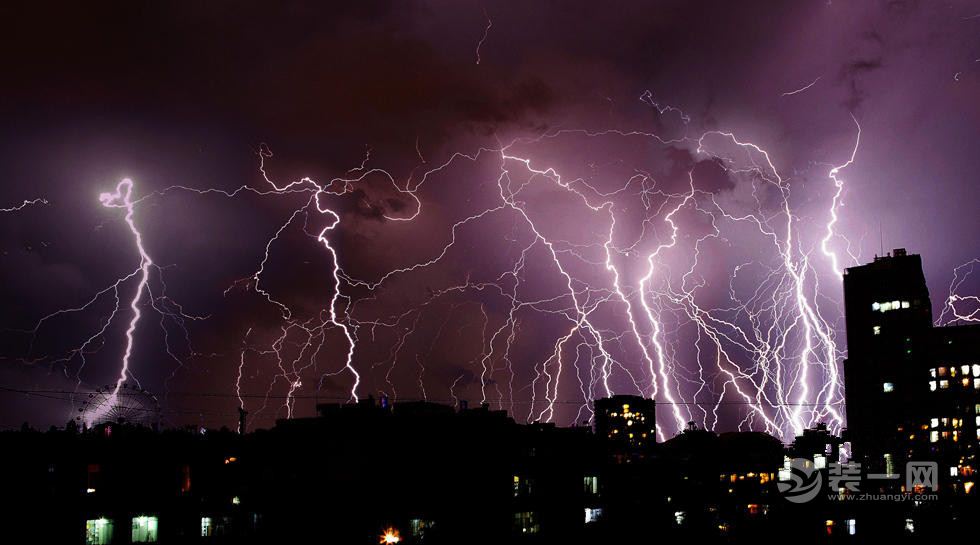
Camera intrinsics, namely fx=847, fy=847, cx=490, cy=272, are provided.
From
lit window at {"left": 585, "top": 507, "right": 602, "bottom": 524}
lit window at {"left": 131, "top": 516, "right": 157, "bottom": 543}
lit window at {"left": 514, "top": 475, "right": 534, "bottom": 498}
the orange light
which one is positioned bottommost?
lit window at {"left": 585, "top": 507, "right": 602, "bottom": 524}

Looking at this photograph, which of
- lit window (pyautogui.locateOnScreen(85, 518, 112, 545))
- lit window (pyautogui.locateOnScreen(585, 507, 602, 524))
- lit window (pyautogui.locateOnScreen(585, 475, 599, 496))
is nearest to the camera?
lit window (pyautogui.locateOnScreen(85, 518, 112, 545))

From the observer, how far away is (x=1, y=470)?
672 inches

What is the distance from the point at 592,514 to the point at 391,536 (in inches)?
296

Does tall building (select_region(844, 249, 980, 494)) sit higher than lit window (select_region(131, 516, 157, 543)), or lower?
higher

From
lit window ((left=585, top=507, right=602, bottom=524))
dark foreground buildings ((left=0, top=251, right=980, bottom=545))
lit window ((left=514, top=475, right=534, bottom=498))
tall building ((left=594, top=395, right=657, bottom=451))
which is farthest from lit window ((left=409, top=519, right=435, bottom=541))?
tall building ((left=594, top=395, right=657, bottom=451))

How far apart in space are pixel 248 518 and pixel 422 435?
450 centimetres

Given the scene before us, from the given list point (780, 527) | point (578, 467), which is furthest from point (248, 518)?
point (780, 527)

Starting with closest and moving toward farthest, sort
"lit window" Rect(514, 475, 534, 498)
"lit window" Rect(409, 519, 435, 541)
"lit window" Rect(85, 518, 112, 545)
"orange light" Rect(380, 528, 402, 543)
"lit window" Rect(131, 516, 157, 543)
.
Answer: "lit window" Rect(85, 518, 112, 545) < "lit window" Rect(131, 516, 157, 543) < "orange light" Rect(380, 528, 402, 543) < "lit window" Rect(409, 519, 435, 541) < "lit window" Rect(514, 475, 534, 498)

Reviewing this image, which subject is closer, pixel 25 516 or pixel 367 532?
pixel 25 516

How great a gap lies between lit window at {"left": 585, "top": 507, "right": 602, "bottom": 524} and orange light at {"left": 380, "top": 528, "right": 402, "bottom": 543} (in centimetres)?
691

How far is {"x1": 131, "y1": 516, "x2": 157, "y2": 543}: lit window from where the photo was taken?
18.5 meters

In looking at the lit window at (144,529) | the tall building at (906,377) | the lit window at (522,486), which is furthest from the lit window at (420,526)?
the tall building at (906,377)

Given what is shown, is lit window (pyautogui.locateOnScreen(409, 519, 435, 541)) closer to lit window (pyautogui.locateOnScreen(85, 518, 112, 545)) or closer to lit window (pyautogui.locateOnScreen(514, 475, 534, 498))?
lit window (pyautogui.locateOnScreen(514, 475, 534, 498))

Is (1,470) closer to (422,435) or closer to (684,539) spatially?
(422,435)
